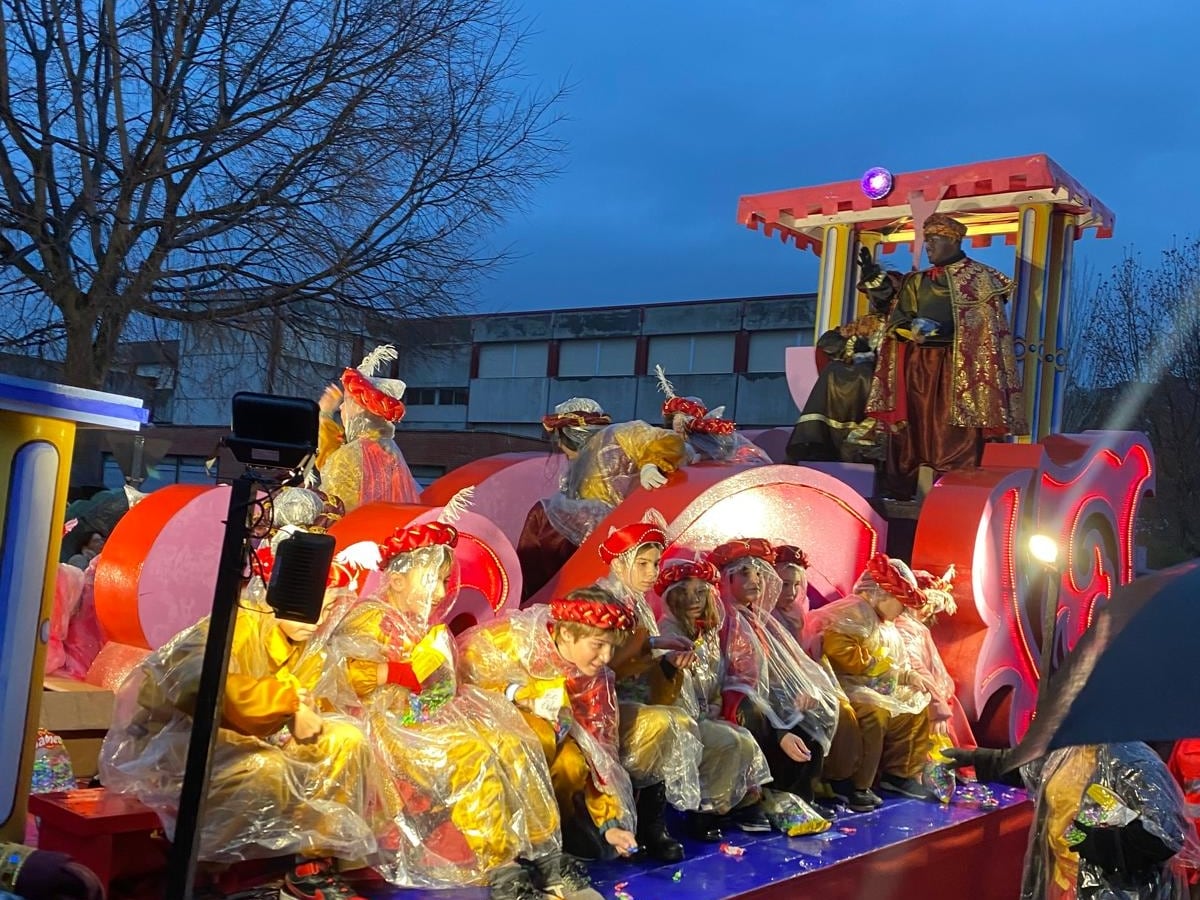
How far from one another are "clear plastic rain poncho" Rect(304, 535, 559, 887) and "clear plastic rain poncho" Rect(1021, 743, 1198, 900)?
1574mm

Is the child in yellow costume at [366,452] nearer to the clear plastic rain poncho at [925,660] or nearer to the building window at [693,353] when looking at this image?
the clear plastic rain poncho at [925,660]

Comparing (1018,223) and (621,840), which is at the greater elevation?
(1018,223)

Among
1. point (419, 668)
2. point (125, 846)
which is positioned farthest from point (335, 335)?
point (125, 846)

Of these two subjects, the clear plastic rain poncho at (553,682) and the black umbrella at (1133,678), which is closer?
the black umbrella at (1133,678)

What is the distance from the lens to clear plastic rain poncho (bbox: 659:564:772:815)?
4891 mm

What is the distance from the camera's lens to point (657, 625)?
17.1 feet

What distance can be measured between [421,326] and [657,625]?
14.5 feet

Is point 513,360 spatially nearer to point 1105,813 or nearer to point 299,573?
point 1105,813

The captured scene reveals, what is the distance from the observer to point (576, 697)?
4477 millimetres

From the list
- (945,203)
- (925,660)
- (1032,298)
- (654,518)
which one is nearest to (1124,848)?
(654,518)

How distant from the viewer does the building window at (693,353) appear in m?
28.6

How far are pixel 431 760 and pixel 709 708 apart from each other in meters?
1.57

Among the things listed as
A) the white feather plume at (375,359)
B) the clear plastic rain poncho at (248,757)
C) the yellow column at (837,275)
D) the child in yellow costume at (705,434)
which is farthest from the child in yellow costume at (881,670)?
the yellow column at (837,275)

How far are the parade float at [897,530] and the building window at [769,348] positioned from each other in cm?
1744
